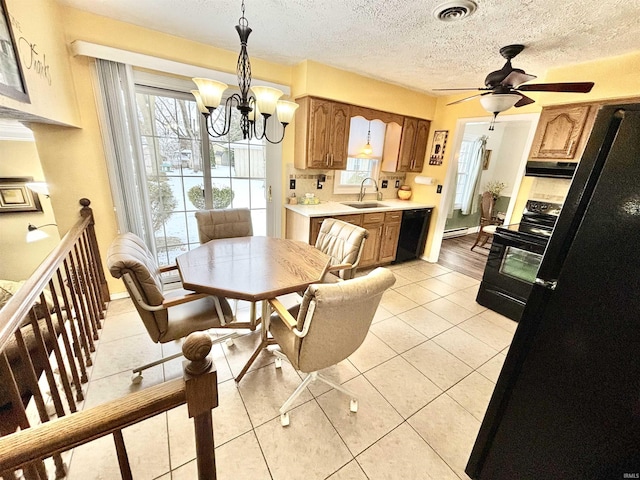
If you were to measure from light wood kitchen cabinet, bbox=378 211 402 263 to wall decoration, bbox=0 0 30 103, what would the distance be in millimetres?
3446

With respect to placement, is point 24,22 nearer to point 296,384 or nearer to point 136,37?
point 136,37

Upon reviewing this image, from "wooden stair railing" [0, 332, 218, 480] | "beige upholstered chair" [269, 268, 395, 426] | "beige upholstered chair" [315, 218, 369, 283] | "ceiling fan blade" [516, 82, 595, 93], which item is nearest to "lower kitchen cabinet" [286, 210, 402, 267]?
"beige upholstered chair" [315, 218, 369, 283]

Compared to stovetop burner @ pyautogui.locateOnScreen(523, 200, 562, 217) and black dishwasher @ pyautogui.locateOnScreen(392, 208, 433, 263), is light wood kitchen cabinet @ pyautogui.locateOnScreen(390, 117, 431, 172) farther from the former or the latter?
stovetop burner @ pyautogui.locateOnScreen(523, 200, 562, 217)

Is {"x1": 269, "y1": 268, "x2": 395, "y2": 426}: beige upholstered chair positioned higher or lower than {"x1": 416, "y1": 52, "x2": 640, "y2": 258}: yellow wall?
lower

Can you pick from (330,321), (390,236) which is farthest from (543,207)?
(330,321)

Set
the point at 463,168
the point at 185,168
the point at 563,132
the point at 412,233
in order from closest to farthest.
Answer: the point at 563,132
the point at 185,168
the point at 412,233
the point at 463,168

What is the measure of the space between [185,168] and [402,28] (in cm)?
246

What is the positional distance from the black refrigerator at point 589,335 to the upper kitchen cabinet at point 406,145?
3.23m

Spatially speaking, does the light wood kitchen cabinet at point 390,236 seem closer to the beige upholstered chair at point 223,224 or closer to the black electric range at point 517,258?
the black electric range at point 517,258

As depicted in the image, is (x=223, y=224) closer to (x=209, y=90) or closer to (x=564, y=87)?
(x=209, y=90)

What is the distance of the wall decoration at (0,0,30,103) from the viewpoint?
1.18 meters

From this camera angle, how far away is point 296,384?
5.97ft

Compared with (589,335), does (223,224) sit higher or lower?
lower

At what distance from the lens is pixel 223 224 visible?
2.58 metres
